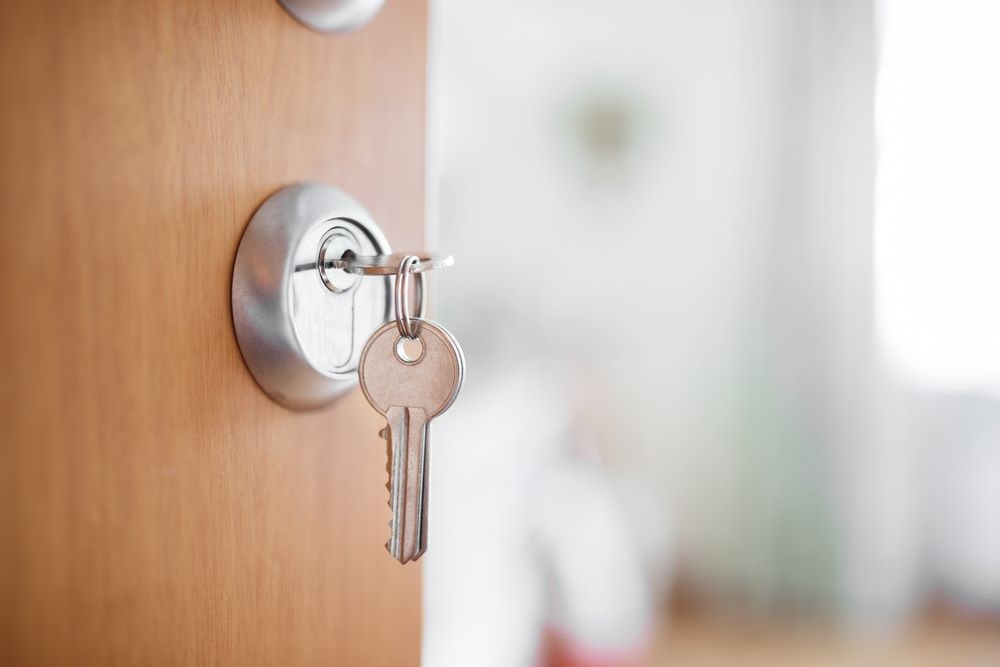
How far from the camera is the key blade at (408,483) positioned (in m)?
0.35

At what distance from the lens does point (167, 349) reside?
0.30 m

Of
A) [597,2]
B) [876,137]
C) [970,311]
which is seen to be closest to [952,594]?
[970,311]

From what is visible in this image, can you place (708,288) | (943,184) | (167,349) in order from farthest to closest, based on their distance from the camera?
(708,288) < (943,184) < (167,349)

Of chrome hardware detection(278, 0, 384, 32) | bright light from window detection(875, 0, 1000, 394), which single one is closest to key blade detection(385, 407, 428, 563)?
chrome hardware detection(278, 0, 384, 32)

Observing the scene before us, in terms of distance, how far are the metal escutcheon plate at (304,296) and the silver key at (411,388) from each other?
0.02m

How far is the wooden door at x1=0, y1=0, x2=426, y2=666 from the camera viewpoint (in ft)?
0.84

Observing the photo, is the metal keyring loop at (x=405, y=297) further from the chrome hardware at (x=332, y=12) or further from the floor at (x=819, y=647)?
the floor at (x=819, y=647)

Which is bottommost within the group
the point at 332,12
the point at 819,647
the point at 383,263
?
the point at 819,647

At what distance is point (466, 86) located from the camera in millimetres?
2465

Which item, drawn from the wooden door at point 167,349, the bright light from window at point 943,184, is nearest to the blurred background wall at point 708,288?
the bright light from window at point 943,184

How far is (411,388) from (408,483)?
4cm

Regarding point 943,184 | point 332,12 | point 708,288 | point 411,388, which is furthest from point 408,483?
point 943,184

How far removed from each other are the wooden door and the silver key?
4cm

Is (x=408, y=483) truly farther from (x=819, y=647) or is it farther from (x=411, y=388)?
(x=819, y=647)
